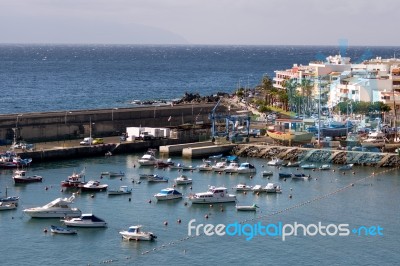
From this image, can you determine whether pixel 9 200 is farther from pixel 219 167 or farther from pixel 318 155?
pixel 318 155

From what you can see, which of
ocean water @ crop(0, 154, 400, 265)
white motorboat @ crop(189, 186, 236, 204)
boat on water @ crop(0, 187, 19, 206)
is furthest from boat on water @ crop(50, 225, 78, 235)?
white motorboat @ crop(189, 186, 236, 204)

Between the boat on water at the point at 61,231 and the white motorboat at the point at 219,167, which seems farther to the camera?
the white motorboat at the point at 219,167

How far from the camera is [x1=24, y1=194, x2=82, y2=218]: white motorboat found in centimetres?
3591

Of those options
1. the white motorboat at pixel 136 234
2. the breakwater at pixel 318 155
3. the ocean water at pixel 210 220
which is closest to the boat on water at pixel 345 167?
the ocean water at pixel 210 220

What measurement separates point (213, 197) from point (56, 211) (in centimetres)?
709

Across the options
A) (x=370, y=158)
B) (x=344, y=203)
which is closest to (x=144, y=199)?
(x=344, y=203)

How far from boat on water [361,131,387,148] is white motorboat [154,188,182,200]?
54.4 feet

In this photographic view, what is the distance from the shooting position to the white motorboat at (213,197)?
39.2 meters

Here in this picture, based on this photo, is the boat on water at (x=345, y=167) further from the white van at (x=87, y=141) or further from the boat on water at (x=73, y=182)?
the white van at (x=87, y=141)

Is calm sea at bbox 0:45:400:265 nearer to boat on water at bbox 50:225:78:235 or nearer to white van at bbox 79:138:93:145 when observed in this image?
boat on water at bbox 50:225:78:235

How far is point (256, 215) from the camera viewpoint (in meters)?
37.1

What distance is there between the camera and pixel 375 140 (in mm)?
53750

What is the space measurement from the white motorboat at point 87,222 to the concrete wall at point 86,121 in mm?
19203

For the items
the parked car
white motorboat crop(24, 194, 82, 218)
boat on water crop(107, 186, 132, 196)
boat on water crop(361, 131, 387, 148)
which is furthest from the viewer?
the parked car
